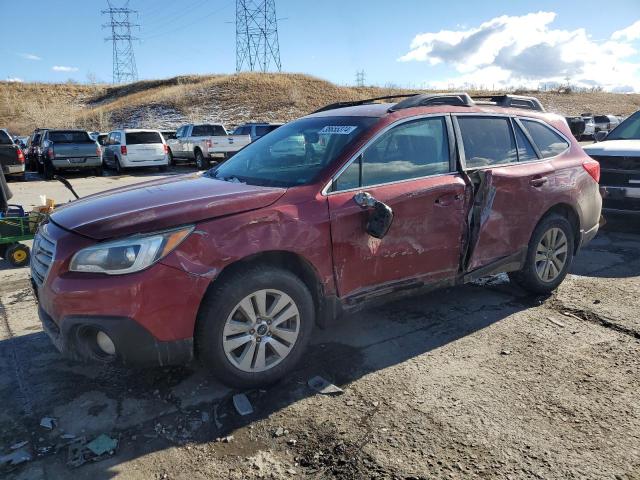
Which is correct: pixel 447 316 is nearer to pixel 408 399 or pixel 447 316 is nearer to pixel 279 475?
pixel 408 399

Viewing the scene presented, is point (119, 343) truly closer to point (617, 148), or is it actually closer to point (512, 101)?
point (512, 101)

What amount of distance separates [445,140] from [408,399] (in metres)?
2.03

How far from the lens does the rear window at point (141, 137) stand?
61.6 feet

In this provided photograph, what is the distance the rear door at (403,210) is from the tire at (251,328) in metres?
0.36

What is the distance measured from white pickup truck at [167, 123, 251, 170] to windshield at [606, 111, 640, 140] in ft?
42.7

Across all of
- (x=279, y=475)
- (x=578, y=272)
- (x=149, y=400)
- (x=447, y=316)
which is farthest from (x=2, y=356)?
(x=578, y=272)

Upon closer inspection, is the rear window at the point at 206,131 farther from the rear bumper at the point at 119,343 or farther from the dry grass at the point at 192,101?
the dry grass at the point at 192,101

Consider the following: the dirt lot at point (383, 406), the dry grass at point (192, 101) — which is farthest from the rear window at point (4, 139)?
the dry grass at point (192, 101)

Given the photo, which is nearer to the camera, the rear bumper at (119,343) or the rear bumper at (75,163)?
the rear bumper at (119,343)

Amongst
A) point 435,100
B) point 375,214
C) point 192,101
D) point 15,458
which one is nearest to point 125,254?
point 15,458

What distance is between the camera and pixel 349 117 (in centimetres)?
394

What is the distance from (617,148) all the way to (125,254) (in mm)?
7240

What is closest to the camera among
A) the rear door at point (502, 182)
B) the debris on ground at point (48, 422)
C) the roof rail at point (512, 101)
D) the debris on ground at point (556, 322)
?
the debris on ground at point (48, 422)

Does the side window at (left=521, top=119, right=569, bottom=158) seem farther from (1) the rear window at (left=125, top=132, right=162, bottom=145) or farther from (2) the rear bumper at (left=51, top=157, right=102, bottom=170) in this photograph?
(1) the rear window at (left=125, top=132, right=162, bottom=145)
